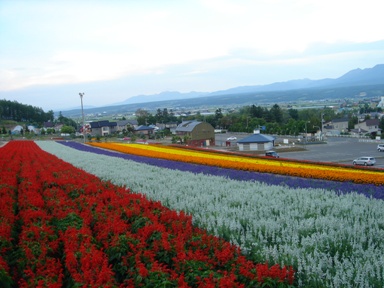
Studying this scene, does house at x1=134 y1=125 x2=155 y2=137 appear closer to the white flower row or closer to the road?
the road

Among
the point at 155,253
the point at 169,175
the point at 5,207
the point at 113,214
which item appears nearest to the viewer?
the point at 155,253

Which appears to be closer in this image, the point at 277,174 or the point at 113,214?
the point at 113,214

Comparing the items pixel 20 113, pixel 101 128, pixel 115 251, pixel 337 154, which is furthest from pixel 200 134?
pixel 20 113

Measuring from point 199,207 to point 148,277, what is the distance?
379 centimetres

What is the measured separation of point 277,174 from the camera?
→ 14539 millimetres

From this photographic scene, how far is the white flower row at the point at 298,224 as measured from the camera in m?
4.64

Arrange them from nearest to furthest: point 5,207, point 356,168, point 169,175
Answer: point 5,207, point 169,175, point 356,168

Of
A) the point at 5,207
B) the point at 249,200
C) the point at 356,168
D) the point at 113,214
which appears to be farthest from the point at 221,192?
the point at 356,168

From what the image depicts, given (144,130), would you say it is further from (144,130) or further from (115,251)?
(115,251)

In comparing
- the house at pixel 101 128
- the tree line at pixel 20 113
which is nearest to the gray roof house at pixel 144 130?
the house at pixel 101 128

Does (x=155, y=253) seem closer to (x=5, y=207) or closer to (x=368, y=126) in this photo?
(x=5, y=207)

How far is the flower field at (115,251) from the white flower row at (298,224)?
1.33 ft

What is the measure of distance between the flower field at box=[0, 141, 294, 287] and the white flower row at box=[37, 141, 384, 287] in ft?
1.33

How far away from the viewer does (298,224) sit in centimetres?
670
